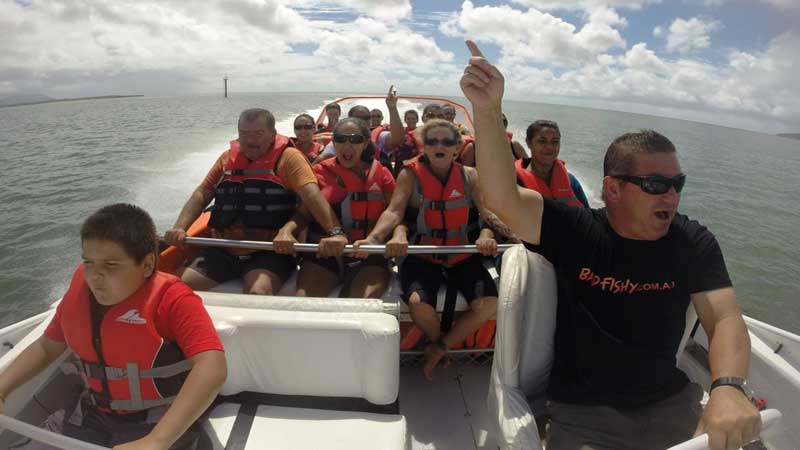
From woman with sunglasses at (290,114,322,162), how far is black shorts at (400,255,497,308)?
250 cm

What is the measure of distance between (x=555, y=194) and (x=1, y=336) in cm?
296

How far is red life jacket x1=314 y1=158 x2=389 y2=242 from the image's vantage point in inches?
109

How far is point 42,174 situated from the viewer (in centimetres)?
799

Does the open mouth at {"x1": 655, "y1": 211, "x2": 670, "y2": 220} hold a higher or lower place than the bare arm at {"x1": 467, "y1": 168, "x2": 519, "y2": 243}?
higher

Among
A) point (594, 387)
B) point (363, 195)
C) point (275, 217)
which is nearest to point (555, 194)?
point (363, 195)

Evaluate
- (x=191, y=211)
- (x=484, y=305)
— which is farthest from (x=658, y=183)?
(x=191, y=211)

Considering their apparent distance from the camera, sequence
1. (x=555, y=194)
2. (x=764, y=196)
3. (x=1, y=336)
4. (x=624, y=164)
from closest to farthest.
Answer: (x=624, y=164) < (x=1, y=336) < (x=555, y=194) < (x=764, y=196)

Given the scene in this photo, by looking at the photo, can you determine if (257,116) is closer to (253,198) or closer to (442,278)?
(253,198)

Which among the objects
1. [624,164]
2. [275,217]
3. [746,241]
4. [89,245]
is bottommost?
[746,241]

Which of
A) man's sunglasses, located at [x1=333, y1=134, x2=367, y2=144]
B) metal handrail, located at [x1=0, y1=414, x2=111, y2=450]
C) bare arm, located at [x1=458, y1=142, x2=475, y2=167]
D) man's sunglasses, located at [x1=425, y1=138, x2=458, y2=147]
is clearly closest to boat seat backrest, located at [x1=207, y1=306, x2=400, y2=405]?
metal handrail, located at [x1=0, y1=414, x2=111, y2=450]

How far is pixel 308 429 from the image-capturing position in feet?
4.88

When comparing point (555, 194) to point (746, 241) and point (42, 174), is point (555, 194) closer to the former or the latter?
point (746, 241)

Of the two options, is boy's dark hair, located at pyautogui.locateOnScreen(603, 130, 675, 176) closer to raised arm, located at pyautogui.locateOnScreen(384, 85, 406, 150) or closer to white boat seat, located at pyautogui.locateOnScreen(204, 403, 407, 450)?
white boat seat, located at pyautogui.locateOnScreen(204, 403, 407, 450)

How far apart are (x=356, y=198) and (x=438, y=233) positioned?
620 millimetres
